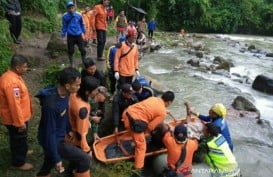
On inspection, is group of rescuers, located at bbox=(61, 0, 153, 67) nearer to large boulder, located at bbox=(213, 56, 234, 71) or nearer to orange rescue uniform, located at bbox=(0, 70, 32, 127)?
orange rescue uniform, located at bbox=(0, 70, 32, 127)

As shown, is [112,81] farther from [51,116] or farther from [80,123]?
[51,116]

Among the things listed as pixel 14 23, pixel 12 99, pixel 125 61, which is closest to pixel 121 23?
pixel 14 23

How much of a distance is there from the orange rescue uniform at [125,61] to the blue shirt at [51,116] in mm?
3652

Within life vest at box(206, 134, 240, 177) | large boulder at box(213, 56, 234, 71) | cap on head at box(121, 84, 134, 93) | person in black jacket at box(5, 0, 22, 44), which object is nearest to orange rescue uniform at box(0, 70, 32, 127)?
cap on head at box(121, 84, 134, 93)

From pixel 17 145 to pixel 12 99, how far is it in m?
0.76

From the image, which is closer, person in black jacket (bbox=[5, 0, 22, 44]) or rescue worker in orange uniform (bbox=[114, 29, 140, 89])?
rescue worker in orange uniform (bbox=[114, 29, 140, 89])

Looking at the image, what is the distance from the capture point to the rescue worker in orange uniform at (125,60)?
7793 mm

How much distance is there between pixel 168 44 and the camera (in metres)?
23.8

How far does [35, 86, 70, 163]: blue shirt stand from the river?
4526mm

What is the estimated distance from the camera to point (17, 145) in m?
5.18

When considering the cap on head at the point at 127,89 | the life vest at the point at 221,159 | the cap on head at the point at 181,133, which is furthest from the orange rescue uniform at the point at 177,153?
the cap on head at the point at 127,89

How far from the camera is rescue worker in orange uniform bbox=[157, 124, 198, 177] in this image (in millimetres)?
5512

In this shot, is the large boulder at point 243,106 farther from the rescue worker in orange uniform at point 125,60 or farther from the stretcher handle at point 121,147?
the stretcher handle at point 121,147

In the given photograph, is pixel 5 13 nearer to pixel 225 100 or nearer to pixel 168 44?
pixel 225 100
